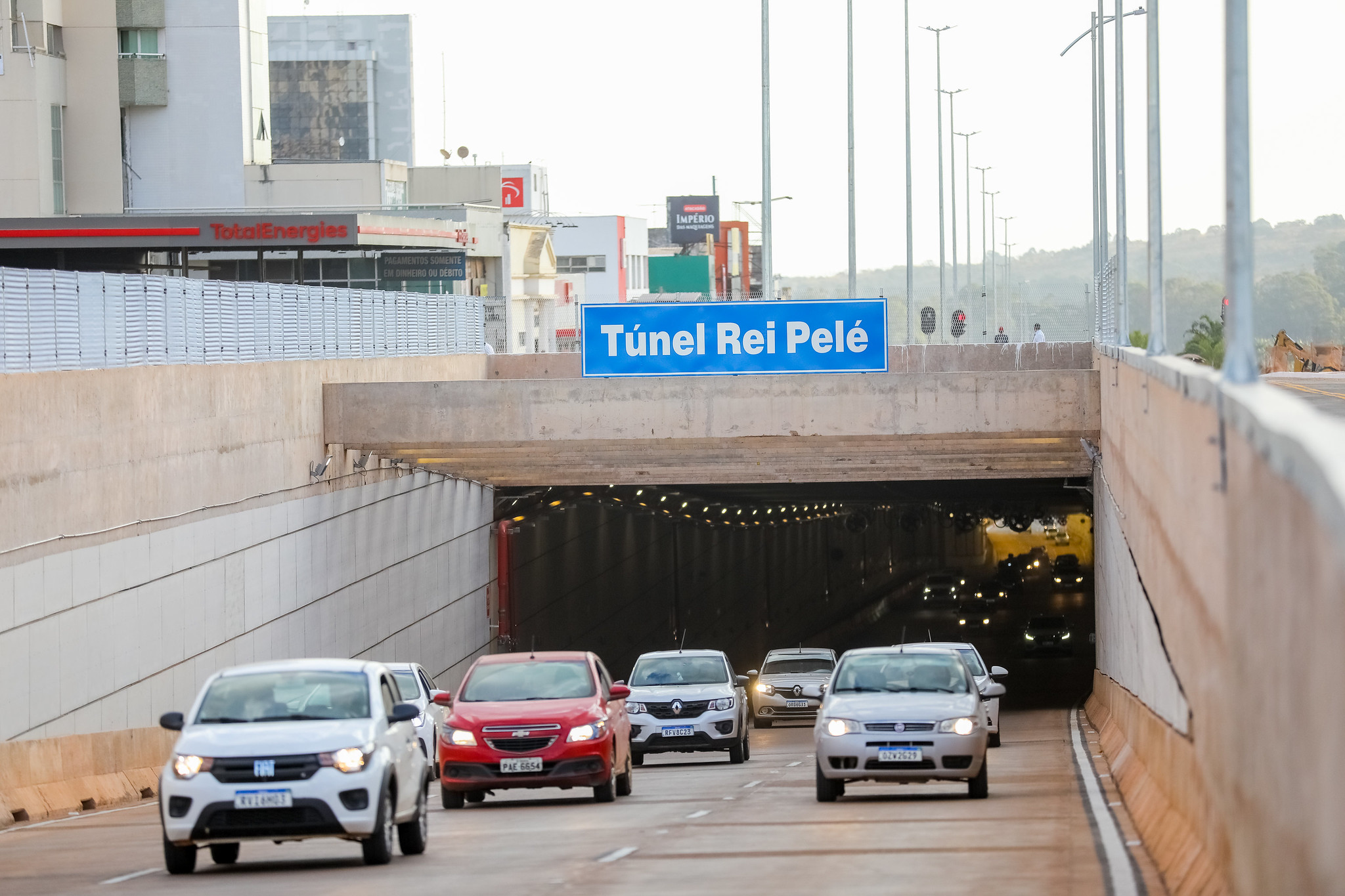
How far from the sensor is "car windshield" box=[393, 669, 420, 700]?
83.9 ft

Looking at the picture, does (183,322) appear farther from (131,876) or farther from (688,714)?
(131,876)

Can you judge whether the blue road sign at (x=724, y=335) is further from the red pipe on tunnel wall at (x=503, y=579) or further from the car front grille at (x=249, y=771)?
the car front grille at (x=249, y=771)

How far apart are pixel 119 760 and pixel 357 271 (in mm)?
47572

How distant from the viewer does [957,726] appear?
1862 centimetres

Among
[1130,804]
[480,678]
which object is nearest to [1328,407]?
[1130,804]

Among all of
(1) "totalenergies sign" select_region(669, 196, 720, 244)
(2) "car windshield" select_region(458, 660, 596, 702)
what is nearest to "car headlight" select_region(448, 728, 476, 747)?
(2) "car windshield" select_region(458, 660, 596, 702)

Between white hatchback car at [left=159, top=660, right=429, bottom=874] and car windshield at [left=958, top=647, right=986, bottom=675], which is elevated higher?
white hatchback car at [left=159, top=660, right=429, bottom=874]

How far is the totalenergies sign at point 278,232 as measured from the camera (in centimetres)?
5550

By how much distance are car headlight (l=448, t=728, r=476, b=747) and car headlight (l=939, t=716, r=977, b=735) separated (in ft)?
15.1

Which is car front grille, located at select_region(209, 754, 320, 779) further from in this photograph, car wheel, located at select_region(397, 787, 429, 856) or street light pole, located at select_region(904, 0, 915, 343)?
street light pole, located at select_region(904, 0, 915, 343)

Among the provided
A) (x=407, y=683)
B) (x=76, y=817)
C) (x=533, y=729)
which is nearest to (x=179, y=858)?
(x=533, y=729)

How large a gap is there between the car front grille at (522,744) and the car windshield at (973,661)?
10481 mm

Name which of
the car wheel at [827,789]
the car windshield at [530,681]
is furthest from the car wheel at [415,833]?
the car wheel at [827,789]

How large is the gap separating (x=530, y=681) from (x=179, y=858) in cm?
680
